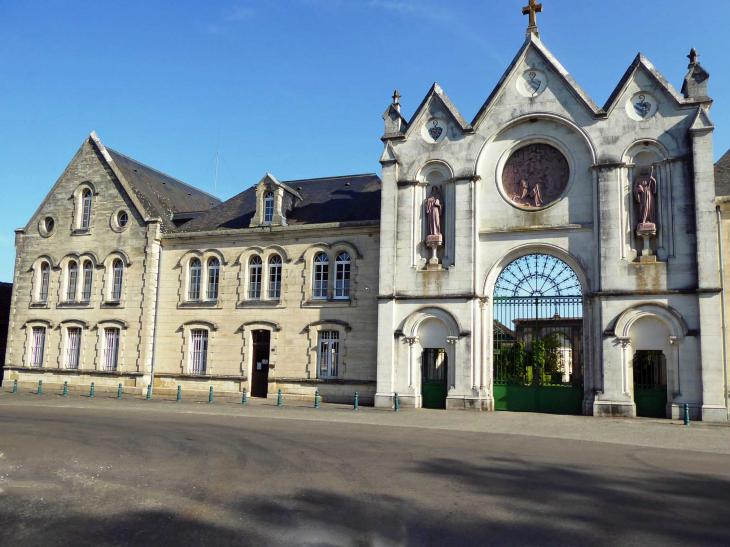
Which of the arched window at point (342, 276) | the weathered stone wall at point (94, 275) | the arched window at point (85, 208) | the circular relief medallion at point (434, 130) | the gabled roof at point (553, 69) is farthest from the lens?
the arched window at point (85, 208)

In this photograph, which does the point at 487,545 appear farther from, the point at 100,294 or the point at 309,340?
the point at 100,294

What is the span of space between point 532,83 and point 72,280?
73.2ft

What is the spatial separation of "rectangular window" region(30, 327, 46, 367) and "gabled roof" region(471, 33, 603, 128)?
72.1ft

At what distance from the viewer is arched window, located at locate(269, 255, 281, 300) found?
86.1ft

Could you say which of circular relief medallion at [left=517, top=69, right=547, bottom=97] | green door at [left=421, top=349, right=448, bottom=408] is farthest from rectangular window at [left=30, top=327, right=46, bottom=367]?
circular relief medallion at [left=517, top=69, right=547, bottom=97]

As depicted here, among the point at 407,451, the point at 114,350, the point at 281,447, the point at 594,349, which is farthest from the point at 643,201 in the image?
the point at 114,350

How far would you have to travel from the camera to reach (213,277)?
27.4 m

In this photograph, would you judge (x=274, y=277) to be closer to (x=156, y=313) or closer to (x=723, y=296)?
(x=156, y=313)

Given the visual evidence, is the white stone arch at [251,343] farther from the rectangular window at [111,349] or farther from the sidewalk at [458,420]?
the rectangular window at [111,349]

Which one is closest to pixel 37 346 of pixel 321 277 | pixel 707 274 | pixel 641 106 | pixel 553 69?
pixel 321 277

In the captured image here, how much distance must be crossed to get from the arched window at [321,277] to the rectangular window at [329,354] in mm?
1619

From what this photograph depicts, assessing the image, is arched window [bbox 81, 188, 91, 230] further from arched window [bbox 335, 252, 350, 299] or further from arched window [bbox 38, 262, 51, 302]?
arched window [bbox 335, 252, 350, 299]

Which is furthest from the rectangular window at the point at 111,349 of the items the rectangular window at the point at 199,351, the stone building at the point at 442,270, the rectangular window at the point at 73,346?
the rectangular window at the point at 199,351

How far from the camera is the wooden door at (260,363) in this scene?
26.0 meters
